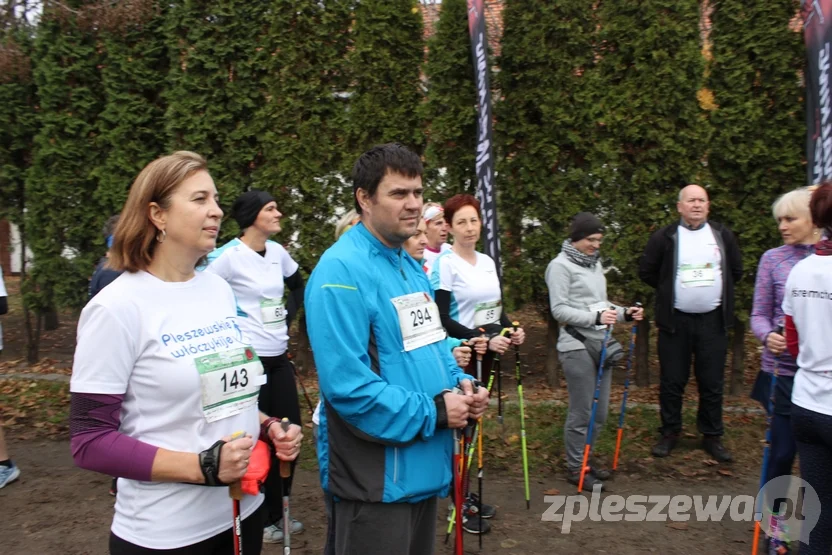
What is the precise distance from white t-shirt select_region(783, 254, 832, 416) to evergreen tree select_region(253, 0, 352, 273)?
535 cm

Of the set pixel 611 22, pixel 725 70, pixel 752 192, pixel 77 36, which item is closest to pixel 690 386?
pixel 752 192

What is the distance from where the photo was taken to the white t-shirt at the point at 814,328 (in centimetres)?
318

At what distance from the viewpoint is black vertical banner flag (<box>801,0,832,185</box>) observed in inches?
242

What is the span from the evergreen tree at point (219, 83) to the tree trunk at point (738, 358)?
5890 mm

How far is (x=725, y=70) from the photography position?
22.5ft

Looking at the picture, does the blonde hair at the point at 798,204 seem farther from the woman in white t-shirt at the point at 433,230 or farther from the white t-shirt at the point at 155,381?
the white t-shirt at the point at 155,381

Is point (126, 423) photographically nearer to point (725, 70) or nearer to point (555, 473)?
point (555, 473)

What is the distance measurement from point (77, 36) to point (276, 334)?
19.0 ft

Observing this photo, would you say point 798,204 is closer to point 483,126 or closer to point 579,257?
point 579,257

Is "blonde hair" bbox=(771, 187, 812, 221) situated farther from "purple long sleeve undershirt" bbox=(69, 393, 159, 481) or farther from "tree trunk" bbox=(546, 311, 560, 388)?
"purple long sleeve undershirt" bbox=(69, 393, 159, 481)

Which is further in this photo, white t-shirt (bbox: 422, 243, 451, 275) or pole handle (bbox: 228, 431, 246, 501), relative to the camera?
white t-shirt (bbox: 422, 243, 451, 275)

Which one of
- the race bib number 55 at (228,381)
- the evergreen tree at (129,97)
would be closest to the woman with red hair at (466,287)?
the race bib number 55 at (228,381)

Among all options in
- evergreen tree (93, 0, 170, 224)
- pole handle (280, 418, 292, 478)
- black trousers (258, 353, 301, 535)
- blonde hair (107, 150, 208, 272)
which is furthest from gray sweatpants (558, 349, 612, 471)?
evergreen tree (93, 0, 170, 224)

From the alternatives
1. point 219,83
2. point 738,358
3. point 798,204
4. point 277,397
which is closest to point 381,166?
point 277,397
